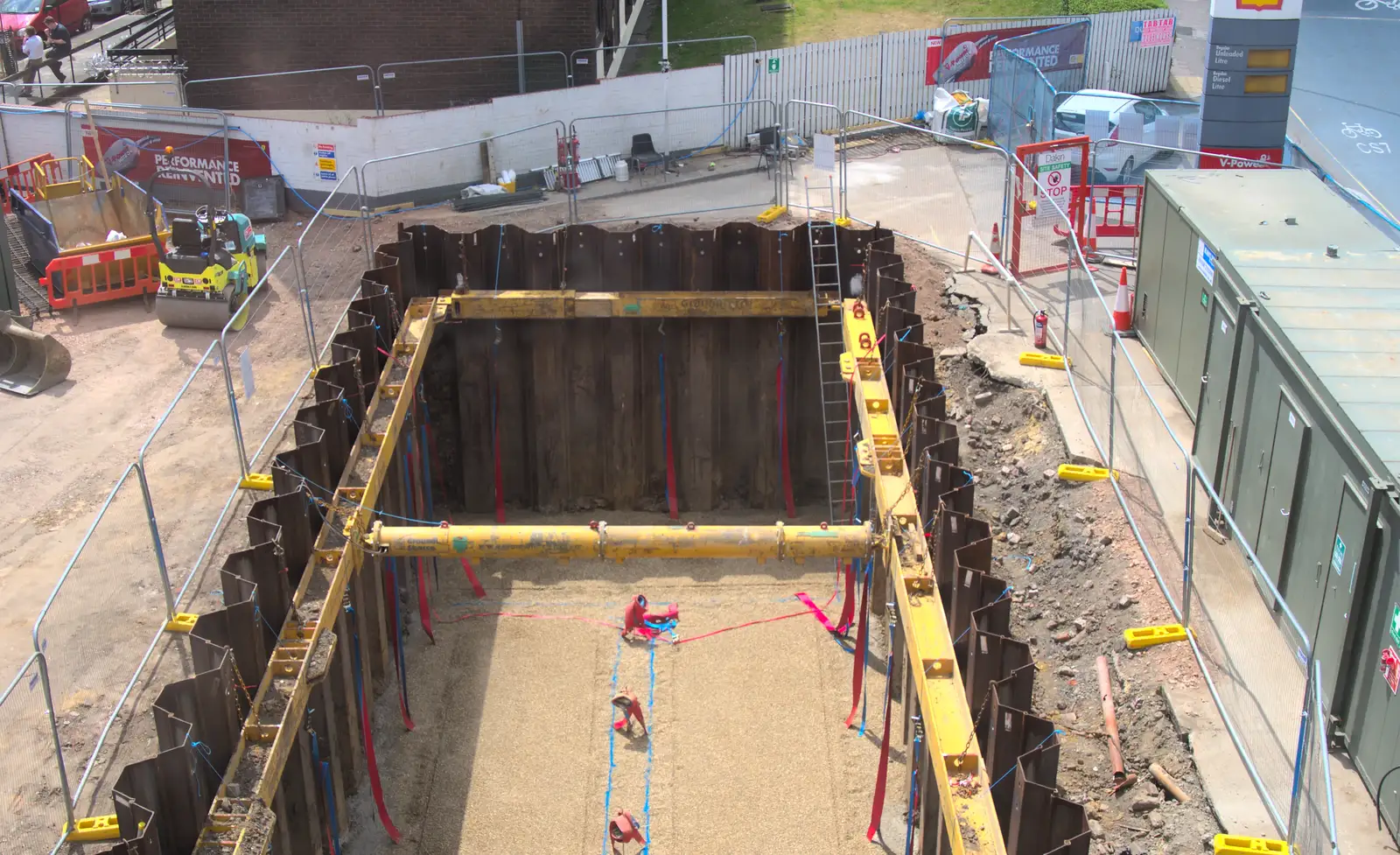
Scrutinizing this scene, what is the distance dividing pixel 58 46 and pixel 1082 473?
30.1m

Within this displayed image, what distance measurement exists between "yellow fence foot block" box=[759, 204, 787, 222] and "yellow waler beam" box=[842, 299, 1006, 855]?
9431 mm

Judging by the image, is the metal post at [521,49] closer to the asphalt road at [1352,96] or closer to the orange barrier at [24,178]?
the orange barrier at [24,178]

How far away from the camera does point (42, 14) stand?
1484 inches

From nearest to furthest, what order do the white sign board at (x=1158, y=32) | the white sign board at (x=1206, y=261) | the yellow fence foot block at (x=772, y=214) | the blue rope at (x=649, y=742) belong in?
the blue rope at (x=649, y=742), the white sign board at (x=1206, y=261), the yellow fence foot block at (x=772, y=214), the white sign board at (x=1158, y=32)

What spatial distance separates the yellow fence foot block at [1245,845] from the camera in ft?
36.2

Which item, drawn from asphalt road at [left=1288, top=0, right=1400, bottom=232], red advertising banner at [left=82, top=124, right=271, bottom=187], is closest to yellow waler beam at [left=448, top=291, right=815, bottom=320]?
red advertising banner at [left=82, top=124, right=271, bottom=187]

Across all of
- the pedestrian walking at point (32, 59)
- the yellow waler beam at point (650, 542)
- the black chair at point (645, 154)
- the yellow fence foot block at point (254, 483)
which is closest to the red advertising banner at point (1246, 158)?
the black chair at point (645, 154)

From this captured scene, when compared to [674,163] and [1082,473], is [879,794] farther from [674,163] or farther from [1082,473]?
[674,163]

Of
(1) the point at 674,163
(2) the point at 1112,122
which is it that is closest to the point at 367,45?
(1) the point at 674,163

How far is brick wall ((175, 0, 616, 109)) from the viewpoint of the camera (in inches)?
1249

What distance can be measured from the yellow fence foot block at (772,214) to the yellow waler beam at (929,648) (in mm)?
9431

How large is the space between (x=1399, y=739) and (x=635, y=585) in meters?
9.94

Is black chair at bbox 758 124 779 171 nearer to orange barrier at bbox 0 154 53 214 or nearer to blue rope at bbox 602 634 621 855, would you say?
orange barrier at bbox 0 154 53 214

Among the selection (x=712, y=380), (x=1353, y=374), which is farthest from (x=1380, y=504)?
(x=712, y=380)
